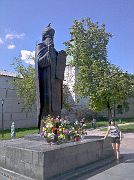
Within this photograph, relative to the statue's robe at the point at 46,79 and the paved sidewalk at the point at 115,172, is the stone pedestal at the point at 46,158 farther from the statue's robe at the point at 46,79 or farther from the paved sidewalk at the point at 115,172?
the statue's robe at the point at 46,79

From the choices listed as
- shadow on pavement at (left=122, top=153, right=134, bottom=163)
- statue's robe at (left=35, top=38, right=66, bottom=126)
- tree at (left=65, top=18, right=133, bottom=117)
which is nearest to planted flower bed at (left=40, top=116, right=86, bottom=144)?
statue's robe at (left=35, top=38, right=66, bottom=126)

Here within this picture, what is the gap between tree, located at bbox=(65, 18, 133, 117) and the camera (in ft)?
77.7

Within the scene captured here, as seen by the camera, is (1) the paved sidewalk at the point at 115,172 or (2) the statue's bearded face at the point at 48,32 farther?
(2) the statue's bearded face at the point at 48,32

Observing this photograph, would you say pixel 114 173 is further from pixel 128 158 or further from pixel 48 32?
pixel 48 32

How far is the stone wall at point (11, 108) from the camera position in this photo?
32.9 m

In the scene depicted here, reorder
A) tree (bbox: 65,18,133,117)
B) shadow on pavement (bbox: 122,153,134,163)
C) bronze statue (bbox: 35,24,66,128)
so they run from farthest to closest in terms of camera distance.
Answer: tree (bbox: 65,18,133,117)
shadow on pavement (bbox: 122,153,134,163)
bronze statue (bbox: 35,24,66,128)

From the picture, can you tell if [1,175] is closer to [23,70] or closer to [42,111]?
[42,111]

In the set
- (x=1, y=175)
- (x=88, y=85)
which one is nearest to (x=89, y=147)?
(x=1, y=175)

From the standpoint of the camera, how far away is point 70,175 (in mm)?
7832

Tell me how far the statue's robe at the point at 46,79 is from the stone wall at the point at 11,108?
77.1 ft

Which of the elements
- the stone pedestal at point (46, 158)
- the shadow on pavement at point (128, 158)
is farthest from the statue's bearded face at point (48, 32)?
the shadow on pavement at point (128, 158)

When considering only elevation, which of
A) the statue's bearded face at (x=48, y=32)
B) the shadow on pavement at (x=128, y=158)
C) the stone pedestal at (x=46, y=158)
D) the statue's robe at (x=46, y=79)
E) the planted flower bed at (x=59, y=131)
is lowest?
the shadow on pavement at (x=128, y=158)

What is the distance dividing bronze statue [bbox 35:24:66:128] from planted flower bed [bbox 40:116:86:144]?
110 centimetres

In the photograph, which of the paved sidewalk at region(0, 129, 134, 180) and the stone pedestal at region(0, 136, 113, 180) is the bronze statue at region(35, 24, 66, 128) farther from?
the paved sidewalk at region(0, 129, 134, 180)
